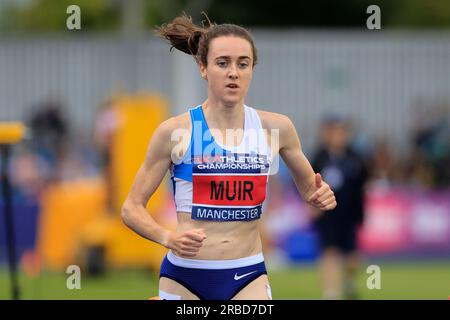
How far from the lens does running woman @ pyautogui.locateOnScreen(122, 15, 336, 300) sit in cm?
668

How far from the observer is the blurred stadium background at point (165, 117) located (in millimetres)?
16406

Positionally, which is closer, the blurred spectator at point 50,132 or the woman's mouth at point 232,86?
the woman's mouth at point 232,86

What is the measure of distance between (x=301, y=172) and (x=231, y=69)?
82 cm

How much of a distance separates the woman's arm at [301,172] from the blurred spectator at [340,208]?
6779 millimetres

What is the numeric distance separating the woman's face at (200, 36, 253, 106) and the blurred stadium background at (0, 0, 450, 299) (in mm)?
6412

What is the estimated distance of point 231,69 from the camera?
6707 millimetres

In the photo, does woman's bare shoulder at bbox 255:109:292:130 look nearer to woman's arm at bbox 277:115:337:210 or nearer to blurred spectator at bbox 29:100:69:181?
woman's arm at bbox 277:115:337:210

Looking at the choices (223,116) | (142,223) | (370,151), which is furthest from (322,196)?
(370,151)

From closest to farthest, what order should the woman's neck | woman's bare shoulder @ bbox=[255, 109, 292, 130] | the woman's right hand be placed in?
1. the woman's right hand
2. the woman's neck
3. woman's bare shoulder @ bbox=[255, 109, 292, 130]

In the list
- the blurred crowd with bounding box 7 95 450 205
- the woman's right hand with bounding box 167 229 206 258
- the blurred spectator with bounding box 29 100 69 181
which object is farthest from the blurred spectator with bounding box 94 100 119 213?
the woman's right hand with bounding box 167 229 206 258

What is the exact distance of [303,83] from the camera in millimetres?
23859

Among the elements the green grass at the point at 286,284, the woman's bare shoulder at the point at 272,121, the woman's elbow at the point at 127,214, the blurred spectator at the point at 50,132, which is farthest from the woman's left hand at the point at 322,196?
the blurred spectator at the point at 50,132

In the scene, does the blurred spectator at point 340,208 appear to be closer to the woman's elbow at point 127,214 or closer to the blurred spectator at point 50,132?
the blurred spectator at point 50,132
